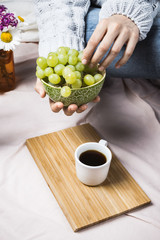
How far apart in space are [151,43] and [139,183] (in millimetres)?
518

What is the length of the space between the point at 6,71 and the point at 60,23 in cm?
29

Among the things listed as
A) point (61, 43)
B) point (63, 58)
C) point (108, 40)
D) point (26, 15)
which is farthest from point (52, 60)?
point (26, 15)

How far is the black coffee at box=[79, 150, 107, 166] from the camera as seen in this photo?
75 centimetres

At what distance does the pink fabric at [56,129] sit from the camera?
2.35ft

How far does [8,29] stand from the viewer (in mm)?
992

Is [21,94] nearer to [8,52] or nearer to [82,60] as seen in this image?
[8,52]

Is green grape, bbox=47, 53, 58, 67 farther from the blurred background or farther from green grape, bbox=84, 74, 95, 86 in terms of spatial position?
the blurred background

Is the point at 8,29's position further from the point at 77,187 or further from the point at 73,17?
the point at 77,187

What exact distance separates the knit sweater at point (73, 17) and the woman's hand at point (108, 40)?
0.09 metres

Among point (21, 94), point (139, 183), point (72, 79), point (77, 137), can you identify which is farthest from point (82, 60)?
point (21, 94)

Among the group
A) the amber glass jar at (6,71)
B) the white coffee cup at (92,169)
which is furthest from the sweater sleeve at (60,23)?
the white coffee cup at (92,169)

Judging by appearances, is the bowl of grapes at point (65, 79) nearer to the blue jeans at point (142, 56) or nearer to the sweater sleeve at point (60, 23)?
the sweater sleeve at point (60, 23)

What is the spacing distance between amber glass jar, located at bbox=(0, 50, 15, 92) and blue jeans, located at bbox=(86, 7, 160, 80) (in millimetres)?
317

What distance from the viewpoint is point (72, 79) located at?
2.23 feet
